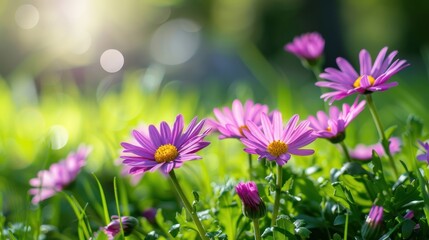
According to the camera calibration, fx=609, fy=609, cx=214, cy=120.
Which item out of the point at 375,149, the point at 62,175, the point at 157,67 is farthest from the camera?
the point at 157,67

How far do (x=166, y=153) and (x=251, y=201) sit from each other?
146 mm

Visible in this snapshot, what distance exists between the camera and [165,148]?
36.7 inches

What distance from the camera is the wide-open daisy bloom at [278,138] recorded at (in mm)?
910

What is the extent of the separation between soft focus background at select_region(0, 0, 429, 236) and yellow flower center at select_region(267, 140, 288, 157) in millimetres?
505

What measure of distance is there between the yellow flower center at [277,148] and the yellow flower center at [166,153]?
0.14m

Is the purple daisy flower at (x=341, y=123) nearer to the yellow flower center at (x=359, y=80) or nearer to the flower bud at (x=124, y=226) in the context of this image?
the yellow flower center at (x=359, y=80)

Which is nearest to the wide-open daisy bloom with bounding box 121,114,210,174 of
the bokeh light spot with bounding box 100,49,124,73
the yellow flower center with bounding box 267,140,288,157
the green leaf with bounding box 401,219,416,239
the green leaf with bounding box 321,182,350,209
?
the yellow flower center with bounding box 267,140,288,157

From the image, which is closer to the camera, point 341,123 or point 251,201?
point 251,201

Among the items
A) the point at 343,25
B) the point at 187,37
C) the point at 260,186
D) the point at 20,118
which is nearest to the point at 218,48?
the point at 187,37

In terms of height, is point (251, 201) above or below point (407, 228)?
above

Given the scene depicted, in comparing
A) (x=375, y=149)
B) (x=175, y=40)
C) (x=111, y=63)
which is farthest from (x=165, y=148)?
(x=175, y=40)

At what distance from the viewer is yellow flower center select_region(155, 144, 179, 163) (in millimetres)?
910

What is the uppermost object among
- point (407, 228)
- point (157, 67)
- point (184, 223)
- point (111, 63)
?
point (111, 63)

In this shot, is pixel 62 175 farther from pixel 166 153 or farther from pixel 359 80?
pixel 359 80
